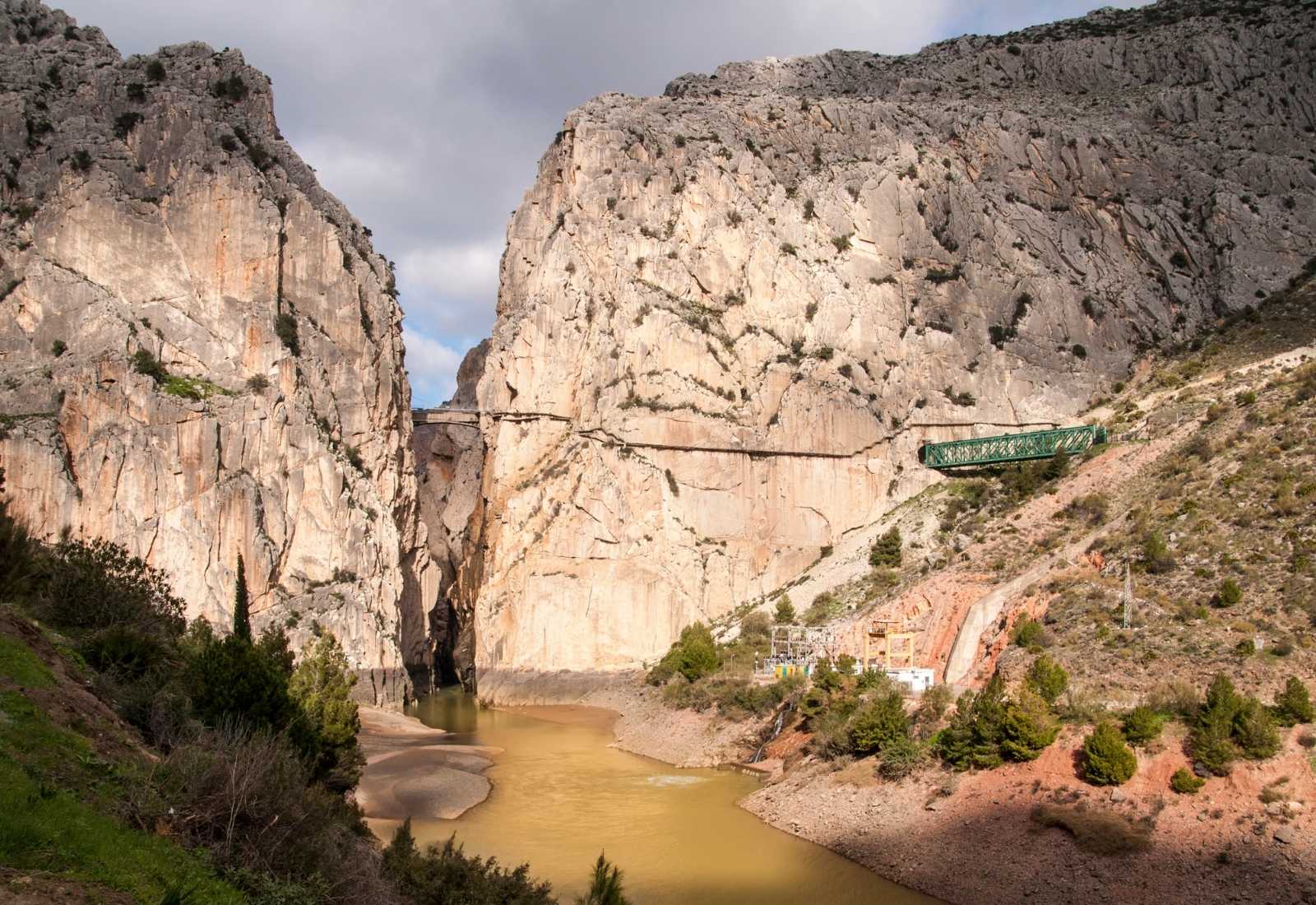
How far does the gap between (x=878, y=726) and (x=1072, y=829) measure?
9.38 meters

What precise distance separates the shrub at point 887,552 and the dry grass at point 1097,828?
35.0 m

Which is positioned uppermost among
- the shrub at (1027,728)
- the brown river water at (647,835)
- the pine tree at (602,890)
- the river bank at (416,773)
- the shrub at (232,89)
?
the shrub at (232,89)

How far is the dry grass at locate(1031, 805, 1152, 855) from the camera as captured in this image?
27.6 metres

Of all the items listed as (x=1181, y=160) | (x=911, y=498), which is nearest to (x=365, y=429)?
(x=911, y=498)

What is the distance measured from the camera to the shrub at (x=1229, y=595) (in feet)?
116

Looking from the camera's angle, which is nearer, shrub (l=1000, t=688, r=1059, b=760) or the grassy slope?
the grassy slope

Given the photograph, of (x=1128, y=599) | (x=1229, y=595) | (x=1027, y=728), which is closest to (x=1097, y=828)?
(x=1027, y=728)

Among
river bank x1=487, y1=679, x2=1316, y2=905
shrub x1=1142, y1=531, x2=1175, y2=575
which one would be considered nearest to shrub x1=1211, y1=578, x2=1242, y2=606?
shrub x1=1142, y1=531, x2=1175, y2=575

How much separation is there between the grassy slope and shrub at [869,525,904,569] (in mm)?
53870

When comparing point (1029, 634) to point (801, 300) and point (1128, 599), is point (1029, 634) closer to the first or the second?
point (1128, 599)

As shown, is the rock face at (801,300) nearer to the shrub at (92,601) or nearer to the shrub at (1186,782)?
the shrub at (92,601)

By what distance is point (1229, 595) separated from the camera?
35.2 m

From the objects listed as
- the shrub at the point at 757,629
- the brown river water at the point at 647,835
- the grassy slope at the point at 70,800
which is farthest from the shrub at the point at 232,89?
the grassy slope at the point at 70,800

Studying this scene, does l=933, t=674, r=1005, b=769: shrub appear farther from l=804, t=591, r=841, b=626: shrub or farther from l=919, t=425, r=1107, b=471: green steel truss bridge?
l=919, t=425, r=1107, b=471: green steel truss bridge
